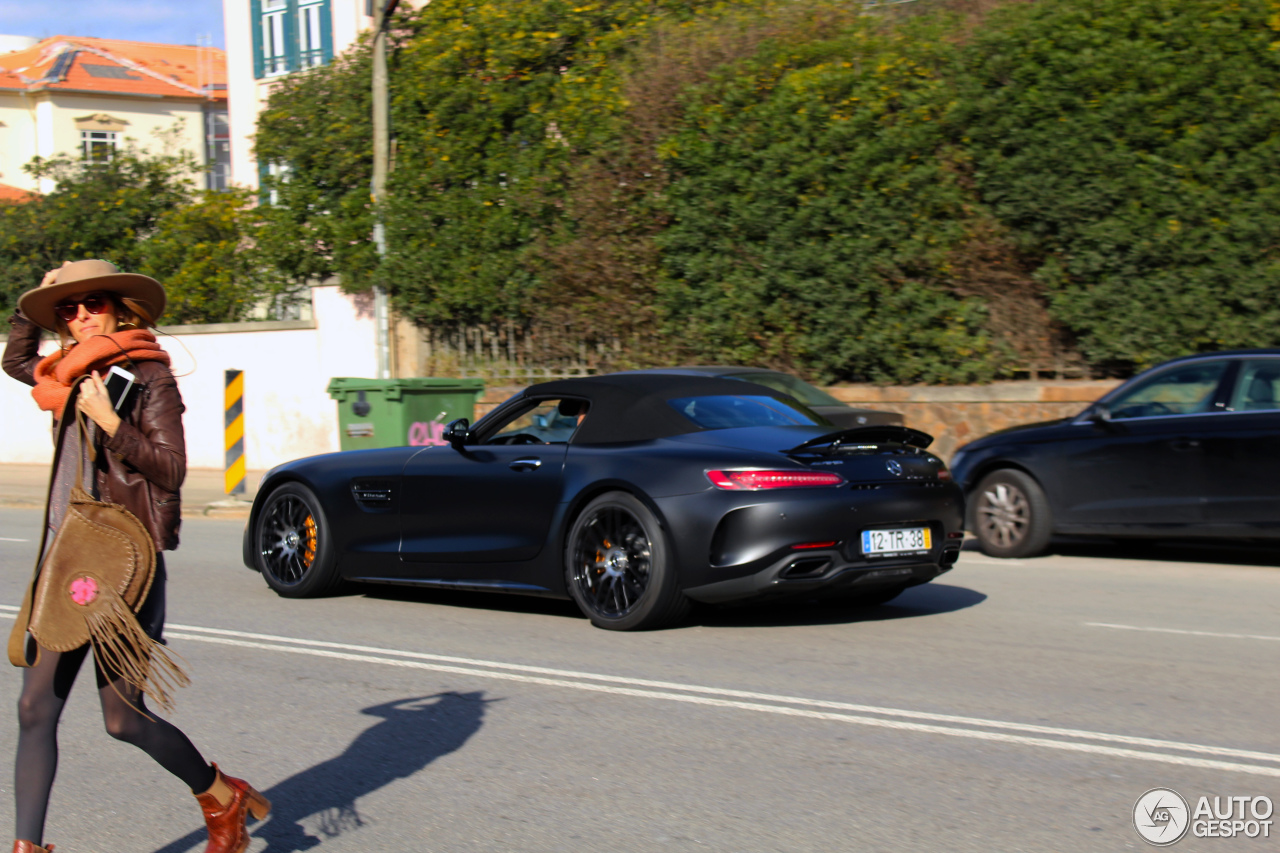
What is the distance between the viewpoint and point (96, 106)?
5428 centimetres

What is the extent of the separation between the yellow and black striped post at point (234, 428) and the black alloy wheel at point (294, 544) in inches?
260

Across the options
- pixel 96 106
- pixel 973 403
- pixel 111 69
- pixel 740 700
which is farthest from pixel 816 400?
pixel 111 69

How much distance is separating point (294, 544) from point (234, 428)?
7254 mm

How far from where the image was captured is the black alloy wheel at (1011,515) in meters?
10.8

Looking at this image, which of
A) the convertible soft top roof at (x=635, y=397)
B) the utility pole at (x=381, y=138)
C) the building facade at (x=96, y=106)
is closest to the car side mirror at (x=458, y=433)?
the convertible soft top roof at (x=635, y=397)

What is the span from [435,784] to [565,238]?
536 inches

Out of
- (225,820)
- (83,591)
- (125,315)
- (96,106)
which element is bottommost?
(225,820)

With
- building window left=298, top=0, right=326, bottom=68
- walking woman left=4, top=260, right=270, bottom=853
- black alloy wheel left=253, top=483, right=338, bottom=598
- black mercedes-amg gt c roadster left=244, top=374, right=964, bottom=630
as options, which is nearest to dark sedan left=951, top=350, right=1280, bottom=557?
black mercedes-amg gt c roadster left=244, top=374, right=964, bottom=630

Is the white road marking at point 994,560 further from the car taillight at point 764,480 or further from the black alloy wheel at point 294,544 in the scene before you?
the black alloy wheel at point 294,544

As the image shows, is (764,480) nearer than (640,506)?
Yes

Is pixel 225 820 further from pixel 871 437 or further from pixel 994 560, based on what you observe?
pixel 994 560

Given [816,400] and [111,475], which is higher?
[816,400]

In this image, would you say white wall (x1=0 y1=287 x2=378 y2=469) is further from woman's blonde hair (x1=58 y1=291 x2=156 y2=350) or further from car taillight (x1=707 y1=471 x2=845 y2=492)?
woman's blonde hair (x1=58 y1=291 x2=156 y2=350)

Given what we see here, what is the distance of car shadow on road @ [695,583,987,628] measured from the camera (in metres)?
7.82
